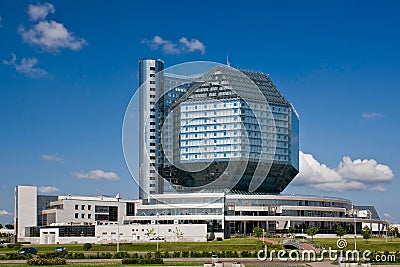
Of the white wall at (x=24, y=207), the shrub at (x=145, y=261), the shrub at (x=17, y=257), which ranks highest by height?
the white wall at (x=24, y=207)

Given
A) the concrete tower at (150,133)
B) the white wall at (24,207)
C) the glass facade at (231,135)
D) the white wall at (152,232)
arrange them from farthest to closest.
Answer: the concrete tower at (150,133)
the white wall at (24,207)
the glass facade at (231,135)
the white wall at (152,232)

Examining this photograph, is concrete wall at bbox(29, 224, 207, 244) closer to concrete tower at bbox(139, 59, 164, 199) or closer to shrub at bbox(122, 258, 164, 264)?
concrete tower at bbox(139, 59, 164, 199)

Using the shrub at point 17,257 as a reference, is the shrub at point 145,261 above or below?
above

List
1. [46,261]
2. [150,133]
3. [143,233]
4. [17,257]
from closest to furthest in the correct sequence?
[46,261] < [17,257] < [143,233] < [150,133]

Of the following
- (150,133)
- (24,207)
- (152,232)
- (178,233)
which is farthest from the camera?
(150,133)

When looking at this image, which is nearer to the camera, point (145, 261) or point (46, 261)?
point (46, 261)

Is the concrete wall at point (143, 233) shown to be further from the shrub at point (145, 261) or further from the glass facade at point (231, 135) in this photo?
the shrub at point (145, 261)

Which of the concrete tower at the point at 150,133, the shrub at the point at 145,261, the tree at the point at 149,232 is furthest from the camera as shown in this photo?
the concrete tower at the point at 150,133

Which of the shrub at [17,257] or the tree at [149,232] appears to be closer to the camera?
the shrub at [17,257]

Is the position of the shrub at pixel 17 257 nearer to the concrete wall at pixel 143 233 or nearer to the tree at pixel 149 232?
the concrete wall at pixel 143 233

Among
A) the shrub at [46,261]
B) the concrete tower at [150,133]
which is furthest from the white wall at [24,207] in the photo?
the shrub at [46,261]

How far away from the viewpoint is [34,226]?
129875 millimetres

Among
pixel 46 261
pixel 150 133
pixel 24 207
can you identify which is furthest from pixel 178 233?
pixel 150 133

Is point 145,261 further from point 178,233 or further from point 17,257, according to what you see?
point 178,233
